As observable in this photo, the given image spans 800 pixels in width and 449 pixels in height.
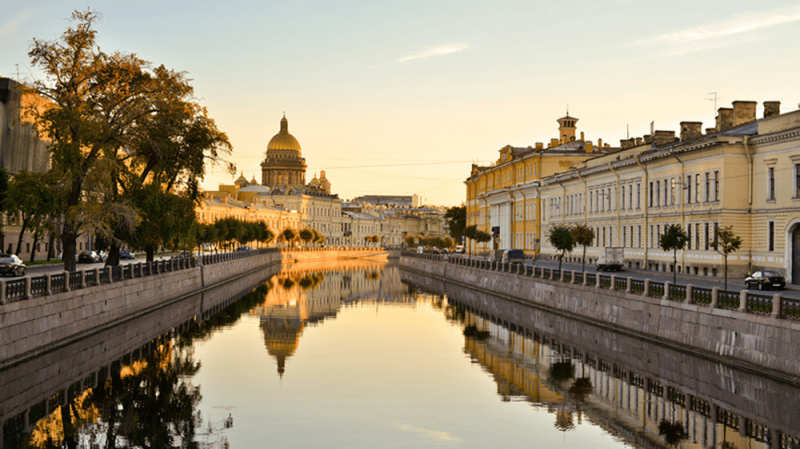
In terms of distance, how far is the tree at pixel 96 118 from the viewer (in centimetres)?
3406

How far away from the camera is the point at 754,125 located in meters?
46.6

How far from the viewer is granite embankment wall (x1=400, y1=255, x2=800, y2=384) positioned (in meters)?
21.5

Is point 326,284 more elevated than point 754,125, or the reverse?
point 754,125

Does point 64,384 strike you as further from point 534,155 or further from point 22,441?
point 534,155

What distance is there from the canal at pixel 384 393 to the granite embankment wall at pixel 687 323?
1.71 ft

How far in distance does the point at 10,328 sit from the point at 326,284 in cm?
5503

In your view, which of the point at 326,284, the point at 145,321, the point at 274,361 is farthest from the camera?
the point at 326,284

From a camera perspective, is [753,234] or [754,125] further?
[754,125]

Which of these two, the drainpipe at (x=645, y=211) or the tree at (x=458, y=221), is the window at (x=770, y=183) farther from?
the tree at (x=458, y=221)

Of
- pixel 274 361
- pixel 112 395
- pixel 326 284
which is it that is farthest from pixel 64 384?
pixel 326 284

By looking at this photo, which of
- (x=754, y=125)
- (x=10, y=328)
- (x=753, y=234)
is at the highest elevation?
(x=754, y=125)

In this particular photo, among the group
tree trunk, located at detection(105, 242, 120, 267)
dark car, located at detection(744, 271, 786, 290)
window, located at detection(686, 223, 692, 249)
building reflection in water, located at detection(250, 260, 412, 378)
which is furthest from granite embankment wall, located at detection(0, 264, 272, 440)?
window, located at detection(686, 223, 692, 249)

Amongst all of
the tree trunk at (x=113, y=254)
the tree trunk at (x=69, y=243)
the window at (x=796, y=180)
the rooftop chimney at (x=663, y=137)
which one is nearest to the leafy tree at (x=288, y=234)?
the rooftop chimney at (x=663, y=137)

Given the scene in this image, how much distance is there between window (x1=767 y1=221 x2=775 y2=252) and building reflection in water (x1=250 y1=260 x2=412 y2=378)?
22363 millimetres
